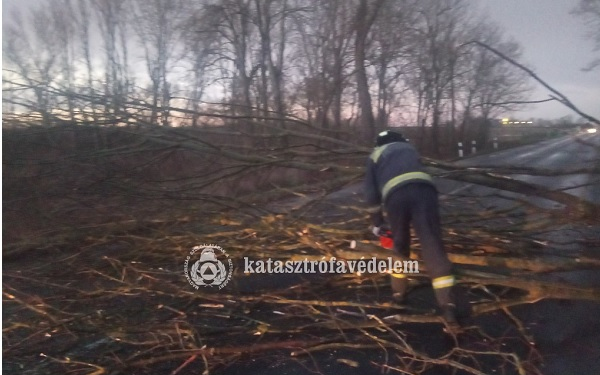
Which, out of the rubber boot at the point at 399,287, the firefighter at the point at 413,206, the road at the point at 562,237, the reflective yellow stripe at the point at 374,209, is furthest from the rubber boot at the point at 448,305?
the reflective yellow stripe at the point at 374,209

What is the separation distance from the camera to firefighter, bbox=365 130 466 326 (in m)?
3.85

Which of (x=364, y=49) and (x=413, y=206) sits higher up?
(x=364, y=49)

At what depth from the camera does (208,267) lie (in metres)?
4.77

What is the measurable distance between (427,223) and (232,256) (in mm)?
1632

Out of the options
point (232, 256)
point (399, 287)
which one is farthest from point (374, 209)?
point (232, 256)

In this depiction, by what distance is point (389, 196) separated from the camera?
394cm

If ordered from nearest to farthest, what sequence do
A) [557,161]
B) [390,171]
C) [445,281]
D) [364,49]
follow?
[445,281] < [390,171] < [557,161] < [364,49]

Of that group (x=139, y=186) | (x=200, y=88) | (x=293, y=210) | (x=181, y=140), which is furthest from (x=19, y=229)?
(x=293, y=210)

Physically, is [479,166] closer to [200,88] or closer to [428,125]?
[428,125]

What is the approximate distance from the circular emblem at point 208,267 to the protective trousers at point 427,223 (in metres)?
1.39

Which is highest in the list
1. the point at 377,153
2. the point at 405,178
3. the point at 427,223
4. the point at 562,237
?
the point at 377,153

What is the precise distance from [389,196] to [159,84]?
7.17 ft

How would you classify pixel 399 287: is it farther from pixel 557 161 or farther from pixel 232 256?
pixel 557 161

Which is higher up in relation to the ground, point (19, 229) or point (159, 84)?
point (159, 84)
